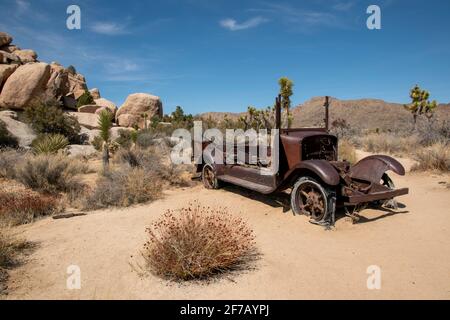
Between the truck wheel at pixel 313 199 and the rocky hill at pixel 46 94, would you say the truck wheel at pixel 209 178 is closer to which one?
the truck wheel at pixel 313 199

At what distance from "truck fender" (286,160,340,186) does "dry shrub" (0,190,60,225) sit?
5.36 m

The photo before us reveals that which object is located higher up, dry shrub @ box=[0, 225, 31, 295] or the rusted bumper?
the rusted bumper

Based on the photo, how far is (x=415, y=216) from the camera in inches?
227

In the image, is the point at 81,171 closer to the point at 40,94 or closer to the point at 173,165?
the point at 173,165

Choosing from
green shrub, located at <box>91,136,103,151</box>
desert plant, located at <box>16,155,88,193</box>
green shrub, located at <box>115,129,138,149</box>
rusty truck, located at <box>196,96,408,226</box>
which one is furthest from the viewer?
green shrub, located at <box>91,136,103,151</box>

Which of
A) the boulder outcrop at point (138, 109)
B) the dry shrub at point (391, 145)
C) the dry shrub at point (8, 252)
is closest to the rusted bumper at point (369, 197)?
the dry shrub at point (8, 252)

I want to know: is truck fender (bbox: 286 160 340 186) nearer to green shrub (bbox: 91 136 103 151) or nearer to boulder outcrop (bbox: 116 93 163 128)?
green shrub (bbox: 91 136 103 151)

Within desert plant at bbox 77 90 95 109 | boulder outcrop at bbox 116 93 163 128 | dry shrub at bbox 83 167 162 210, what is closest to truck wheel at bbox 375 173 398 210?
dry shrub at bbox 83 167 162 210

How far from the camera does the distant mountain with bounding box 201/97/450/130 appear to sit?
2211 inches

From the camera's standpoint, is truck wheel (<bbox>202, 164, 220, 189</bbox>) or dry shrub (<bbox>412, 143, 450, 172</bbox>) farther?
dry shrub (<bbox>412, 143, 450, 172</bbox>)

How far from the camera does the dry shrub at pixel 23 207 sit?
6239mm

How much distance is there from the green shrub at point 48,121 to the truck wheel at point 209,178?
40.4ft

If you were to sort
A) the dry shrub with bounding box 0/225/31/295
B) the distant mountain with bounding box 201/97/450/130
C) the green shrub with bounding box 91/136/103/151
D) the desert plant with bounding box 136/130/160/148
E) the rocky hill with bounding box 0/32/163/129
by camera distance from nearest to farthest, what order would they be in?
the dry shrub with bounding box 0/225/31/295
the desert plant with bounding box 136/130/160/148
the green shrub with bounding box 91/136/103/151
the rocky hill with bounding box 0/32/163/129
the distant mountain with bounding box 201/97/450/130
